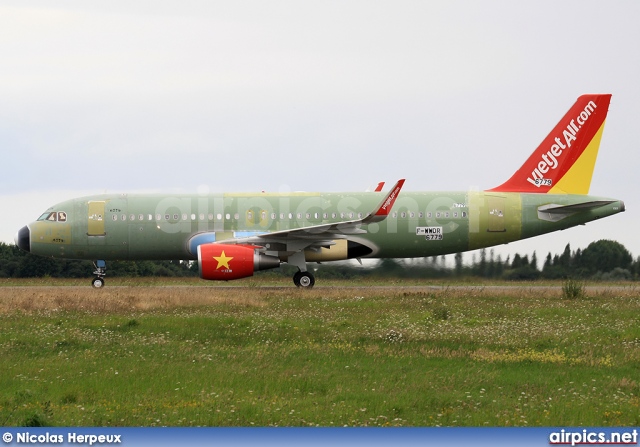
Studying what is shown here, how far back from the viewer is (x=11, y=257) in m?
46.4

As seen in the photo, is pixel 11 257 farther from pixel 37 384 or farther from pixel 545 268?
pixel 37 384

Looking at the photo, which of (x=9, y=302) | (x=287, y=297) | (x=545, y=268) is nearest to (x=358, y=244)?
(x=287, y=297)

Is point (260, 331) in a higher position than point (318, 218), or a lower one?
lower

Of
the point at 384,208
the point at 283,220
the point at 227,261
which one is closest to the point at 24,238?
the point at 227,261

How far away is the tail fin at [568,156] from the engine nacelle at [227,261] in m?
10.2

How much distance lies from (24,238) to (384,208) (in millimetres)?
13550

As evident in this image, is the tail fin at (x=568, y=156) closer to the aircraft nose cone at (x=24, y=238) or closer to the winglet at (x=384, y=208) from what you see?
the winglet at (x=384, y=208)

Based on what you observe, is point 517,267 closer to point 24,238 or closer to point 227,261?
point 227,261

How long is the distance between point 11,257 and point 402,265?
24457 mm

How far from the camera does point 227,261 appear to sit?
28.4 m

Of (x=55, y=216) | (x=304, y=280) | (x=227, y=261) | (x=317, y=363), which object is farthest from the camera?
(x=55, y=216)

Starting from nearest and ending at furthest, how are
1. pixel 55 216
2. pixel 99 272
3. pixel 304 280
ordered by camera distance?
pixel 304 280, pixel 55 216, pixel 99 272

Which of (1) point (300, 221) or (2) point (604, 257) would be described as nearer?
(1) point (300, 221)

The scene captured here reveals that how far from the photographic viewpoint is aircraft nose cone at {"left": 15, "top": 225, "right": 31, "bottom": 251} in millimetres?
31656
